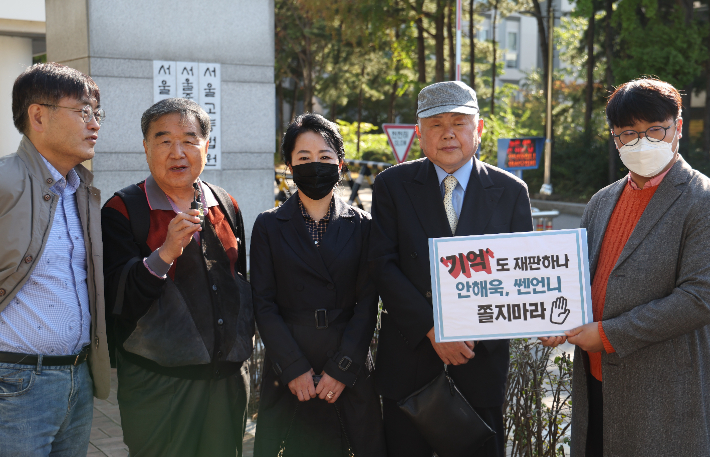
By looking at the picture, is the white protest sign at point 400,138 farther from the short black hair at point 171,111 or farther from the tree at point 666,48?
the short black hair at point 171,111

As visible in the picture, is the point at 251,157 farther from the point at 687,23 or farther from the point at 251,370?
the point at 687,23

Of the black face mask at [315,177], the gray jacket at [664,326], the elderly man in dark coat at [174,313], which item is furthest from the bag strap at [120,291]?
the gray jacket at [664,326]

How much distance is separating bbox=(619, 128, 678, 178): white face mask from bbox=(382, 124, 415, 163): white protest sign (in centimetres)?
962

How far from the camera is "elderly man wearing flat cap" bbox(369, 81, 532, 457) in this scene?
307 cm

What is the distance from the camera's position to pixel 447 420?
298cm

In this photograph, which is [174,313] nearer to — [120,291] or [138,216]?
[120,291]

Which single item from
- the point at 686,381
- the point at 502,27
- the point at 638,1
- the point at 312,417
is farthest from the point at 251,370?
the point at 502,27

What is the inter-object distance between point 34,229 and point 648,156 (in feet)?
8.08

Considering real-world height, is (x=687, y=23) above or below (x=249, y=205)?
above

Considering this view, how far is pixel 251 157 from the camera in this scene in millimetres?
7844

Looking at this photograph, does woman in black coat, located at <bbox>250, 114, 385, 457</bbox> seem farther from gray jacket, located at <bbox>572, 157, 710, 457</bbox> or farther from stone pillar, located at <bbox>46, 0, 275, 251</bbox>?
stone pillar, located at <bbox>46, 0, 275, 251</bbox>

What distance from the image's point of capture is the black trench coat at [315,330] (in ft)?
10.6

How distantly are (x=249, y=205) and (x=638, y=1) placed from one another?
1489cm

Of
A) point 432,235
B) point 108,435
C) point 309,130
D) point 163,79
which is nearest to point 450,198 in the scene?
point 432,235
